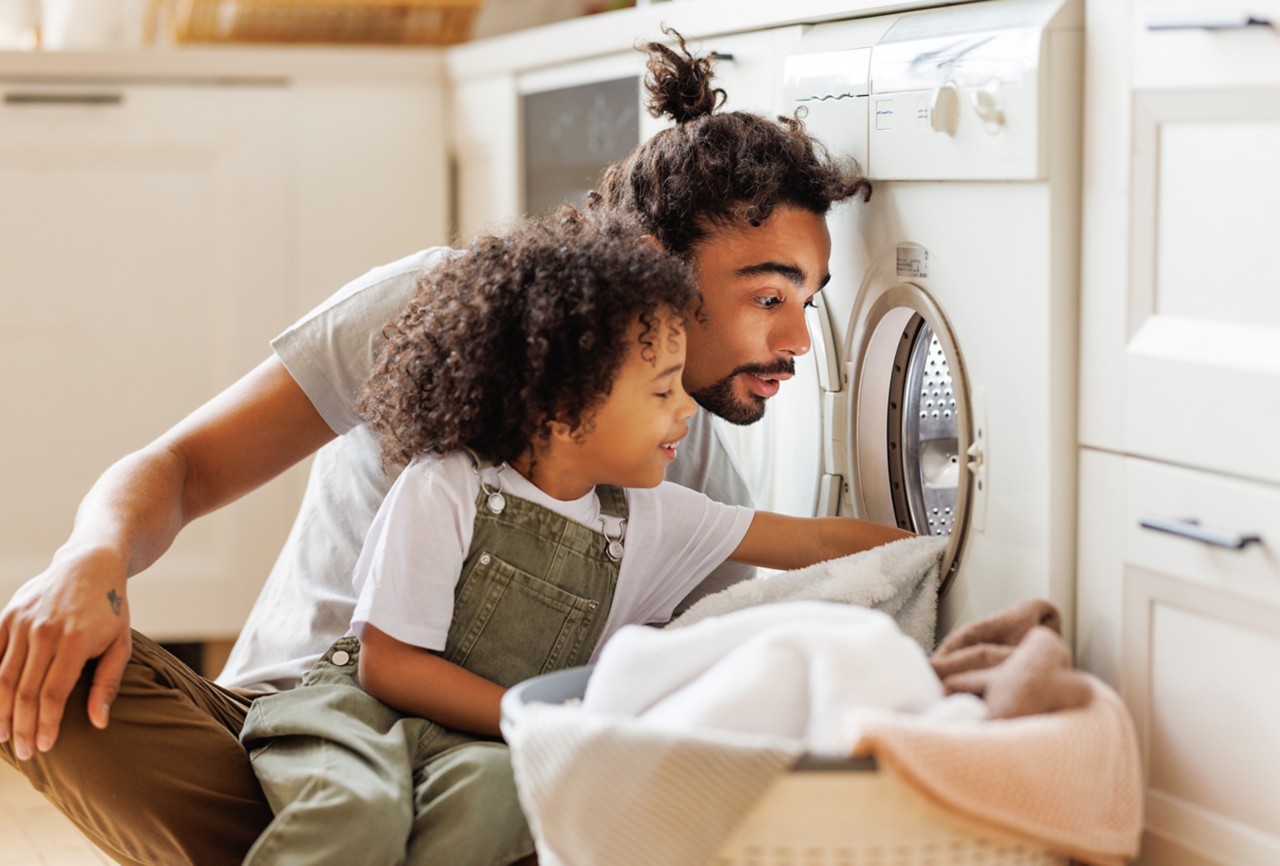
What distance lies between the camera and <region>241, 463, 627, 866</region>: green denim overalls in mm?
1043

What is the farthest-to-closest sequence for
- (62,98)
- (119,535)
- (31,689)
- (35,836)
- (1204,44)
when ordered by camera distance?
(62,98) → (35,836) → (119,535) → (31,689) → (1204,44)

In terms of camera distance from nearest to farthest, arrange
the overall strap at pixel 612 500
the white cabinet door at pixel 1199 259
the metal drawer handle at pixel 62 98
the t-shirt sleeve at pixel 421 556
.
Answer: the white cabinet door at pixel 1199 259 → the t-shirt sleeve at pixel 421 556 → the overall strap at pixel 612 500 → the metal drawer handle at pixel 62 98

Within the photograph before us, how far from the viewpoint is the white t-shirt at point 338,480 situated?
4.75 feet

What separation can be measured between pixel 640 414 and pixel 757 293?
0.74 feet

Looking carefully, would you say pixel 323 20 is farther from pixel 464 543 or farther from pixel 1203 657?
pixel 1203 657

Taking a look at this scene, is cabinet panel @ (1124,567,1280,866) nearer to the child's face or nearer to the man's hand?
the child's face

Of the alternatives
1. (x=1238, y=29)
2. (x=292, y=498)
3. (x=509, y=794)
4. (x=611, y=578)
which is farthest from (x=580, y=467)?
(x=292, y=498)

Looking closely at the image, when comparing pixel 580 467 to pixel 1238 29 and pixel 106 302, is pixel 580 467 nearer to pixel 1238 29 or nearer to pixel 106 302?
pixel 1238 29

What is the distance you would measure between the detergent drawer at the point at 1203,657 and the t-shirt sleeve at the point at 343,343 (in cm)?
72

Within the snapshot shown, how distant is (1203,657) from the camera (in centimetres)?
99

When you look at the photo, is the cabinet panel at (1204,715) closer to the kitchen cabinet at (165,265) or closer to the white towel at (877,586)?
the white towel at (877,586)

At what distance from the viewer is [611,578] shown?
1230 millimetres

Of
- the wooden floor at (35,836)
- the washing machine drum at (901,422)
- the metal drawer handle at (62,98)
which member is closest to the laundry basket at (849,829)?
the washing machine drum at (901,422)

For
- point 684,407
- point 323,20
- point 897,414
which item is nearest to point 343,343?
point 684,407
